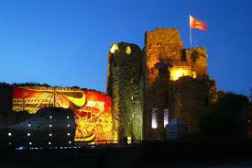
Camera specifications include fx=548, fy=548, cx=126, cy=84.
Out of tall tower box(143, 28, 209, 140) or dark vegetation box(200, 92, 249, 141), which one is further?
tall tower box(143, 28, 209, 140)

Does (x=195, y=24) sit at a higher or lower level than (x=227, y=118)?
higher

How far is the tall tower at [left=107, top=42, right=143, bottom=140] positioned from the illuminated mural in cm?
105

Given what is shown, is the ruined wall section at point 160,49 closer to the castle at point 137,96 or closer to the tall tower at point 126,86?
the castle at point 137,96

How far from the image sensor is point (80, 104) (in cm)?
5328

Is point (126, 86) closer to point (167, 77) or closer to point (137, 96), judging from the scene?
point (137, 96)

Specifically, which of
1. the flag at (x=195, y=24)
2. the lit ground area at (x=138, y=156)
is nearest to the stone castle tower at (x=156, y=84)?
the flag at (x=195, y=24)

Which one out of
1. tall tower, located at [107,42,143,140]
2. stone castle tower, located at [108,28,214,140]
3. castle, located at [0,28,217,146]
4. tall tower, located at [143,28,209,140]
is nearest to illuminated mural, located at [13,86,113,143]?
castle, located at [0,28,217,146]

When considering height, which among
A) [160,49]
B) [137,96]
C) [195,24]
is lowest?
[137,96]

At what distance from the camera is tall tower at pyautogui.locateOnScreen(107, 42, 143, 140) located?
55.0m

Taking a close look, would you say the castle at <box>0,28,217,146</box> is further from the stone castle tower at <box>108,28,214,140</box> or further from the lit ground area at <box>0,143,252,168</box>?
the lit ground area at <box>0,143,252,168</box>

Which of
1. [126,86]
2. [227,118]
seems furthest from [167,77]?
[126,86]

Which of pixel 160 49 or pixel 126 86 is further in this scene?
pixel 126 86

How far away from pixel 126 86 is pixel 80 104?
5329 mm

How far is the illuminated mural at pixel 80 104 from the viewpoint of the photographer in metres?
49.9
